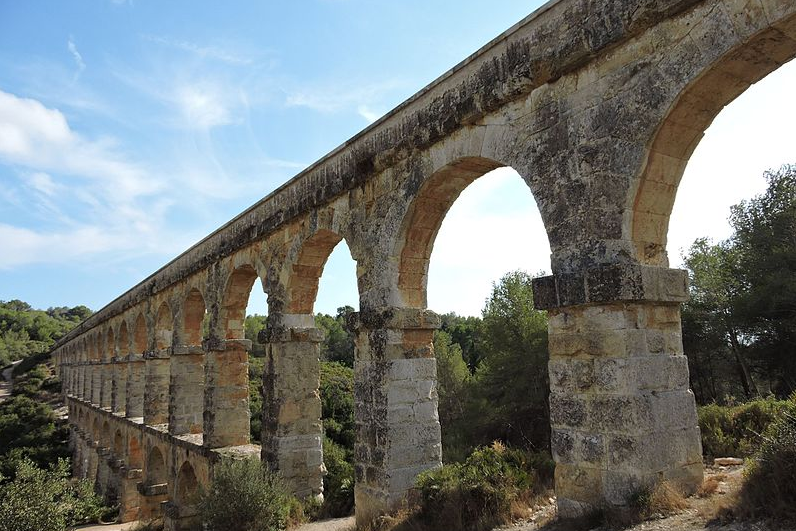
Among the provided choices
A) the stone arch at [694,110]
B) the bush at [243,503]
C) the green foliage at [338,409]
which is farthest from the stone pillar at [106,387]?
the stone arch at [694,110]

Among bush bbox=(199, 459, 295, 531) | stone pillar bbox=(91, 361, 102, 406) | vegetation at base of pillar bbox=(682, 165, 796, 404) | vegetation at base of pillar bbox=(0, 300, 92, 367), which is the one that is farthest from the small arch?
vegetation at base of pillar bbox=(0, 300, 92, 367)

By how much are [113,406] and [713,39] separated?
19.0m

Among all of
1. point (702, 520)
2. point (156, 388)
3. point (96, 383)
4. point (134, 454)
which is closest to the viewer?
point (702, 520)

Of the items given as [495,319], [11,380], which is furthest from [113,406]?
[11,380]

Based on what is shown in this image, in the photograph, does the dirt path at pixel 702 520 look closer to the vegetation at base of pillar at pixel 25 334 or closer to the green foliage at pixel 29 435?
the green foliage at pixel 29 435

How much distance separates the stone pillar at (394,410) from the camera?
5688 millimetres

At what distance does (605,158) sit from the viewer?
381cm

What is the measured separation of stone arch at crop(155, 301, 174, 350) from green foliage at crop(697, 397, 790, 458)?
40.1ft

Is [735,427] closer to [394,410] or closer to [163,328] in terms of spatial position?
[394,410]

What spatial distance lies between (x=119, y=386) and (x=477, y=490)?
16.3m

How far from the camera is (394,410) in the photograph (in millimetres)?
5762

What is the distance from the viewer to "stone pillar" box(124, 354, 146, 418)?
16.2m

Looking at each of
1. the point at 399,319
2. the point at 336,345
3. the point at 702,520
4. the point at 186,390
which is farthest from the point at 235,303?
the point at 336,345

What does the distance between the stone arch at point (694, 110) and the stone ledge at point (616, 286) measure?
0.17 m
